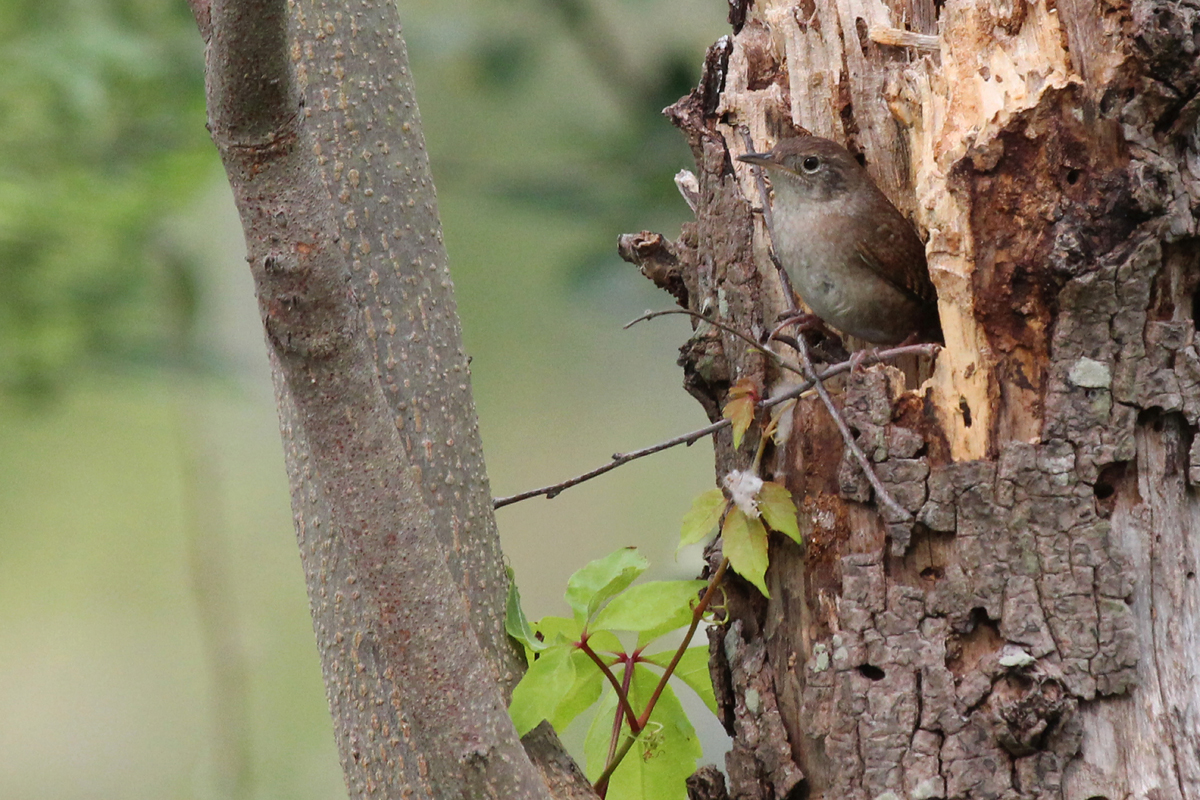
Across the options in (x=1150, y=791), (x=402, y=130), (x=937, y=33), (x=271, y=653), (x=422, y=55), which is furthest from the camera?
(x=271, y=653)

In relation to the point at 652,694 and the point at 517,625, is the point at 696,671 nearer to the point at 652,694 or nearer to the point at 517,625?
the point at 652,694

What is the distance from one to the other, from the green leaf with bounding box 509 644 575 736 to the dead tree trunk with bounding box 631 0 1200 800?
1.19ft

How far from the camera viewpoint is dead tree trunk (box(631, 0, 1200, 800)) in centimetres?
185

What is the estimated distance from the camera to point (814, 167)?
8.54 feet

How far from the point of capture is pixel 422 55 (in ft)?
15.5

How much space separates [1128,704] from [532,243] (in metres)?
8.70

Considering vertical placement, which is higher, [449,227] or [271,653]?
[449,227]

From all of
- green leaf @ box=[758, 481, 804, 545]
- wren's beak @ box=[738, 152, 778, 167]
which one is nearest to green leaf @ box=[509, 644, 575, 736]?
green leaf @ box=[758, 481, 804, 545]

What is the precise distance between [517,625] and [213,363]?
122 inches

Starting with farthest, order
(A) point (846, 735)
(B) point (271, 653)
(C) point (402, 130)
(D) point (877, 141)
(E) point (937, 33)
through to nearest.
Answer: (B) point (271, 653) → (D) point (877, 141) → (E) point (937, 33) → (C) point (402, 130) → (A) point (846, 735)

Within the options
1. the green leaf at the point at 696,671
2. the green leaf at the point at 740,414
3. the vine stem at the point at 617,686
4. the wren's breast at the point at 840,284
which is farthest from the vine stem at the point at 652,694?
the wren's breast at the point at 840,284

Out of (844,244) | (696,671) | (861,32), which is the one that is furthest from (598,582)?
(861,32)

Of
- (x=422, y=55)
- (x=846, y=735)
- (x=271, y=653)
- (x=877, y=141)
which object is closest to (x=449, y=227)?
(x=271, y=653)

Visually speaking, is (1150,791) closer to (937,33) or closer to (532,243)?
(937,33)
